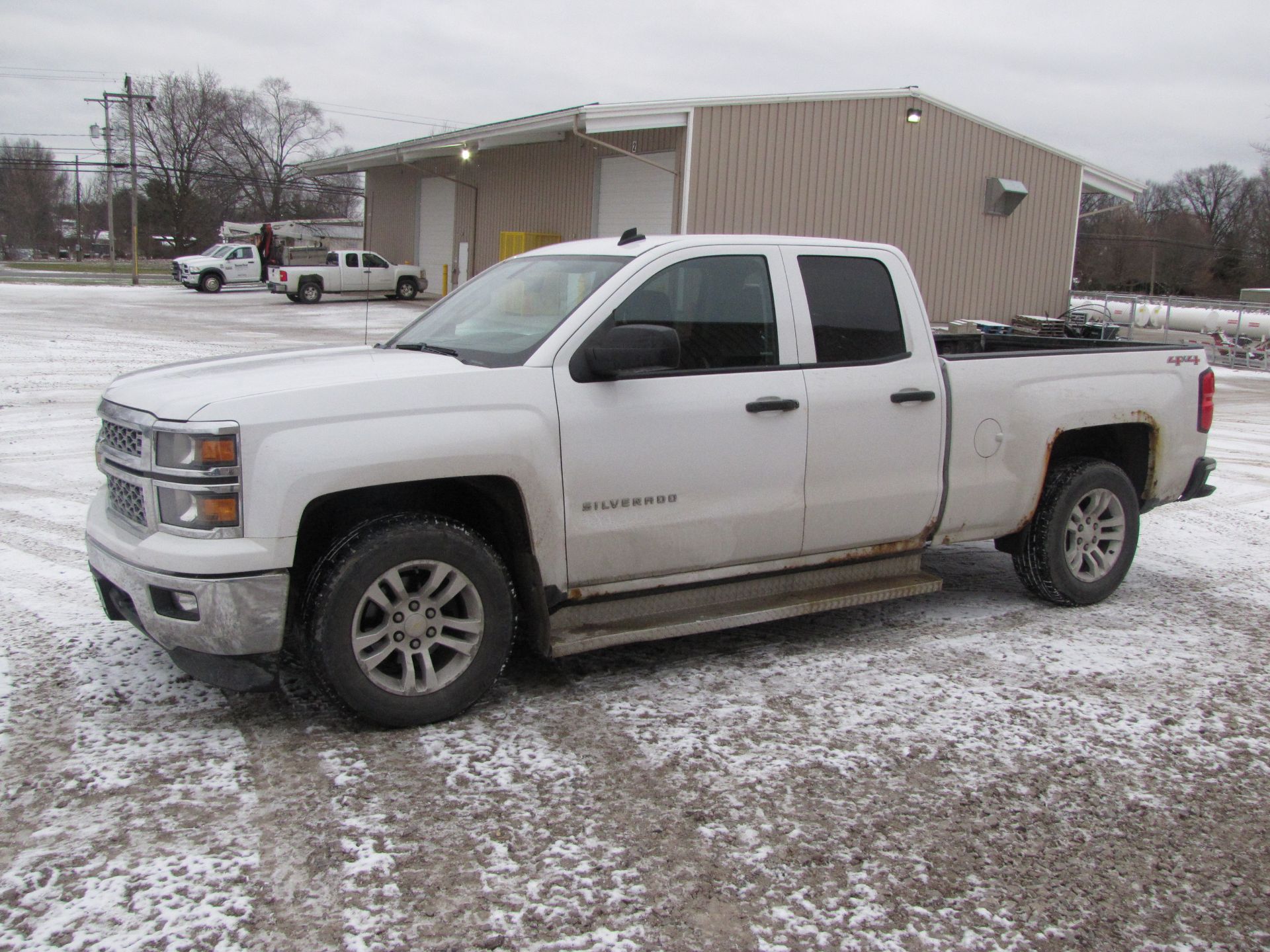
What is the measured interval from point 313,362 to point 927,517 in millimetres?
2931

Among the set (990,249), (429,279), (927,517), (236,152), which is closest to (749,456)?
(927,517)

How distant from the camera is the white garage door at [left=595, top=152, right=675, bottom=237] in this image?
23297mm

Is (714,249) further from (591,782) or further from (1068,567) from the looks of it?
(1068,567)

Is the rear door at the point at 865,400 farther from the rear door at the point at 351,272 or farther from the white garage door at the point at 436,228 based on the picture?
the rear door at the point at 351,272

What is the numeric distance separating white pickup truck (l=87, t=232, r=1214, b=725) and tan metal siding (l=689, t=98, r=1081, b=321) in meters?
17.0

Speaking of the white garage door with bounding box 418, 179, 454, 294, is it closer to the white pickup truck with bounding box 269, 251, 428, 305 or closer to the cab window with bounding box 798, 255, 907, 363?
the white pickup truck with bounding box 269, 251, 428, 305

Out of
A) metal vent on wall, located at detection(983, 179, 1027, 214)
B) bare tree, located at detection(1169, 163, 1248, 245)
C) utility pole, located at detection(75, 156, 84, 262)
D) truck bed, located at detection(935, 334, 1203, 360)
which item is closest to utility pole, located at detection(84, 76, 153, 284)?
utility pole, located at detection(75, 156, 84, 262)

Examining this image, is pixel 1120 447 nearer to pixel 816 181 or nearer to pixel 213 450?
pixel 213 450

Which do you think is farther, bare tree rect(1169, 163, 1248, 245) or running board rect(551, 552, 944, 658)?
bare tree rect(1169, 163, 1248, 245)

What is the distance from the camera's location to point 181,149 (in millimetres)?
76250

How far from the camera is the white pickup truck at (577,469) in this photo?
373 cm

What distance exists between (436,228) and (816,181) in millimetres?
16595

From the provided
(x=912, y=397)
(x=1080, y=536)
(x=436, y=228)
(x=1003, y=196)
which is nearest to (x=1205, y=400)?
(x=1080, y=536)

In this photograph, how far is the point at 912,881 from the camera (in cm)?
316
